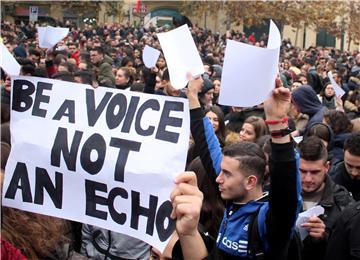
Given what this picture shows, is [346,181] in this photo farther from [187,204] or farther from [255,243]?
[187,204]

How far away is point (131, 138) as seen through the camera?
2.80 metres

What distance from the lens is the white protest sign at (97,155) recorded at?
2.70 meters

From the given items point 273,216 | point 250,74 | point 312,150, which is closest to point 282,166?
point 273,216

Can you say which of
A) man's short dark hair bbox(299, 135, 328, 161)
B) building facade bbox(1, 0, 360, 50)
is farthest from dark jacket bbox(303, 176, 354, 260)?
building facade bbox(1, 0, 360, 50)

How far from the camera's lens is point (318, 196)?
347 centimetres

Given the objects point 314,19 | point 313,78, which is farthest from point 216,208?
point 314,19

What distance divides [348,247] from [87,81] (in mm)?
5429

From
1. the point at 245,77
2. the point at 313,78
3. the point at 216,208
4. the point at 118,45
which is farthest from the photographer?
the point at 118,45

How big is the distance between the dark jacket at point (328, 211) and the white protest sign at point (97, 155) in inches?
34.6

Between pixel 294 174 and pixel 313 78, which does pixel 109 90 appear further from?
pixel 313 78

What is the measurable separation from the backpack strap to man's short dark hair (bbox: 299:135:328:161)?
110 centimetres

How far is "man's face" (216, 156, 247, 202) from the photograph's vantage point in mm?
2762

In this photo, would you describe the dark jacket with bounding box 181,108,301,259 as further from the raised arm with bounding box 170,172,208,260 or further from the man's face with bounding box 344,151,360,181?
the man's face with bounding box 344,151,360,181

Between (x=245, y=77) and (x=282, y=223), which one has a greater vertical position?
(x=245, y=77)
